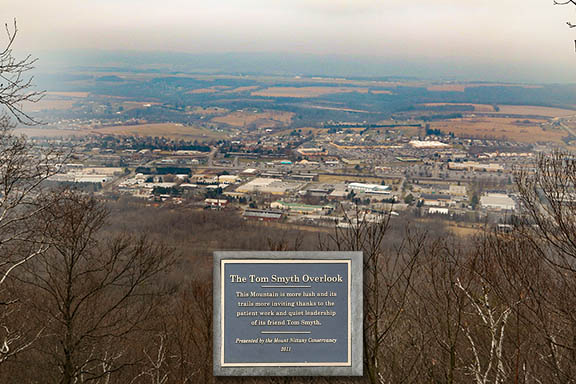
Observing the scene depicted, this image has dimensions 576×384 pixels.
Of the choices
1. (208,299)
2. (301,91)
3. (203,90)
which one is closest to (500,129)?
(208,299)

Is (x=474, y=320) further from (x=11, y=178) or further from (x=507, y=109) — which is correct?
(x=507, y=109)

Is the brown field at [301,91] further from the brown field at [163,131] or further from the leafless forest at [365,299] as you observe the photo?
the leafless forest at [365,299]

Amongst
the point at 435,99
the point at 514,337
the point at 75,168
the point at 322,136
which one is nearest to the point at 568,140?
the point at 322,136

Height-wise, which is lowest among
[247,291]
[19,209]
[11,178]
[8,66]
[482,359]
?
[482,359]

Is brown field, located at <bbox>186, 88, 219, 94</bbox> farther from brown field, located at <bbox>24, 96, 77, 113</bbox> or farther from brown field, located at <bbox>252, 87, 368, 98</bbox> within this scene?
brown field, located at <bbox>24, 96, 77, 113</bbox>

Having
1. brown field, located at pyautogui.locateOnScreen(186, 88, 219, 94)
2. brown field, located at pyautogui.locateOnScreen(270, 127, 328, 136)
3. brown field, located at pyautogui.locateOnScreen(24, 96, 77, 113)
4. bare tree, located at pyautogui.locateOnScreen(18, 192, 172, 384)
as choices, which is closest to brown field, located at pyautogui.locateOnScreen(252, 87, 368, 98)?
brown field, located at pyautogui.locateOnScreen(186, 88, 219, 94)

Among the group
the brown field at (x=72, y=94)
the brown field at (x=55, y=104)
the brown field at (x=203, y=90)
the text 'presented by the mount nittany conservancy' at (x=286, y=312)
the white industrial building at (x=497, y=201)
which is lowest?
the white industrial building at (x=497, y=201)

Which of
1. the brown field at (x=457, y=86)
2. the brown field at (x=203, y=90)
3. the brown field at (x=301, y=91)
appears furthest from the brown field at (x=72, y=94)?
the brown field at (x=457, y=86)
